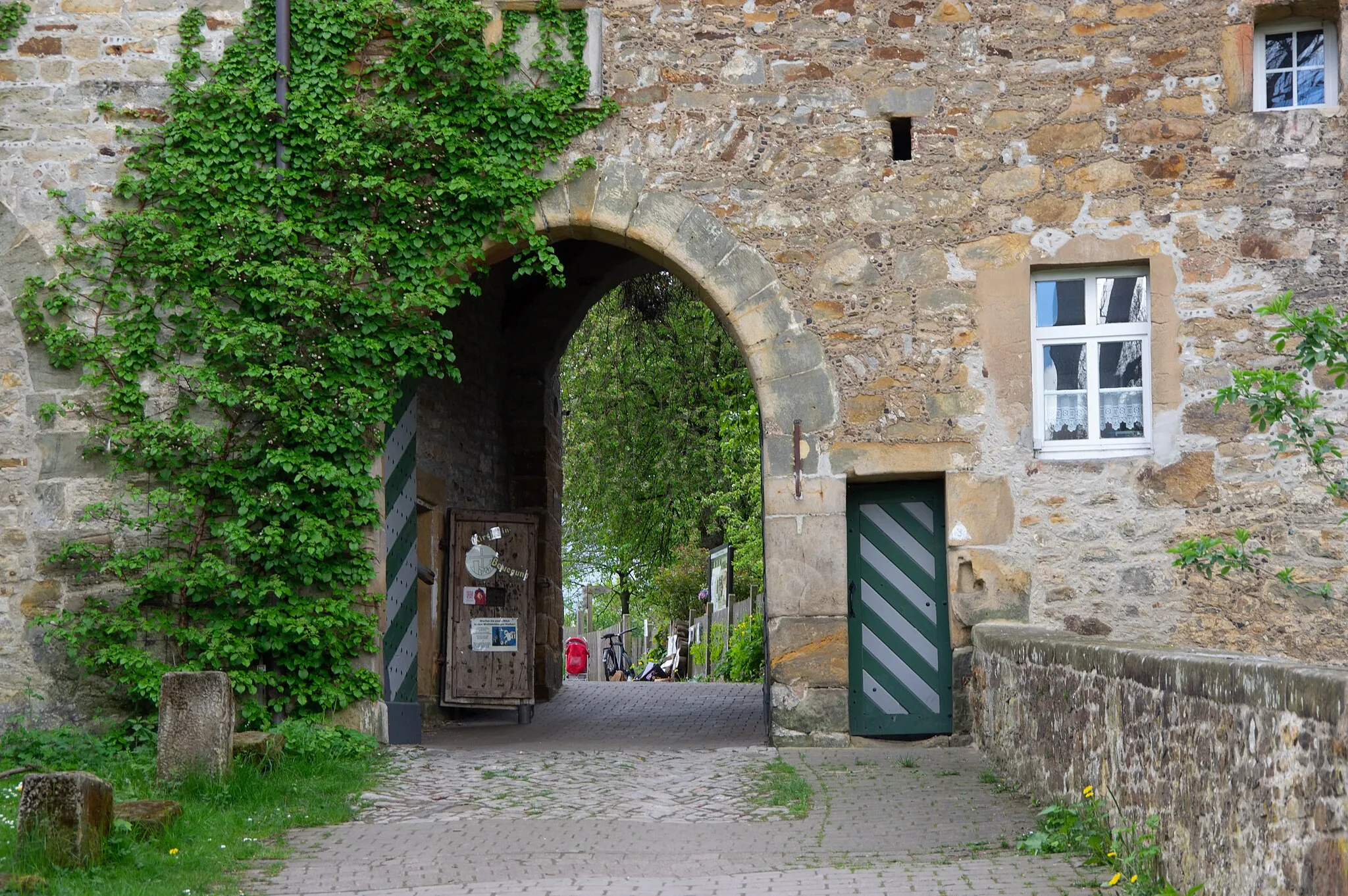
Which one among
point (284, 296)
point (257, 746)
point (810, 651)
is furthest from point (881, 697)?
point (284, 296)

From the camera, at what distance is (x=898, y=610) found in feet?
28.8

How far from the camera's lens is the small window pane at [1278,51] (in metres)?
8.70

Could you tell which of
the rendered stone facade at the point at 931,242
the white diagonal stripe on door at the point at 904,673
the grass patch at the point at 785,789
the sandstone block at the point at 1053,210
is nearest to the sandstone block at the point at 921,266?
the rendered stone facade at the point at 931,242

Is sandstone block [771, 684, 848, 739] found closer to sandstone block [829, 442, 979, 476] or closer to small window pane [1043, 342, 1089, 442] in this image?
sandstone block [829, 442, 979, 476]

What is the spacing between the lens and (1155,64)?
861cm

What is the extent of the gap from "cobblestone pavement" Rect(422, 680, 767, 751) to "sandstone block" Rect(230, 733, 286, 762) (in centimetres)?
164

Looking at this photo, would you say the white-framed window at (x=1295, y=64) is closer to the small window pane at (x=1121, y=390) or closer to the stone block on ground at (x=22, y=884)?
the small window pane at (x=1121, y=390)

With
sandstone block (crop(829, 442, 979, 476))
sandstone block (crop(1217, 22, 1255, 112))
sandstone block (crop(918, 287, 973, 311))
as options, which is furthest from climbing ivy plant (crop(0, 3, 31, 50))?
sandstone block (crop(1217, 22, 1255, 112))

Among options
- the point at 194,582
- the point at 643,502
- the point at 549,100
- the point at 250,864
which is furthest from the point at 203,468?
the point at 643,502

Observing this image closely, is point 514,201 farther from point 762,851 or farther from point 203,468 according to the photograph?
point 762,851

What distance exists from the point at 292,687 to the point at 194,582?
79 centimetres

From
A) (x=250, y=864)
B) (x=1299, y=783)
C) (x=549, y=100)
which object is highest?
(x=549, y=100)

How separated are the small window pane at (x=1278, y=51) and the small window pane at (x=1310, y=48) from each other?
0.05 metres

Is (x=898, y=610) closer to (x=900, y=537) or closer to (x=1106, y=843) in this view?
(x=900, y=537)
